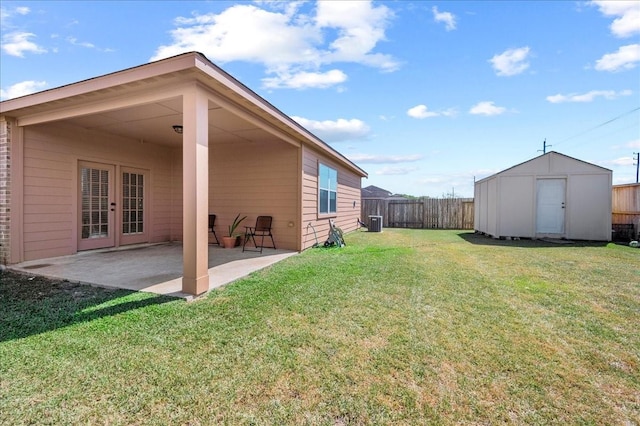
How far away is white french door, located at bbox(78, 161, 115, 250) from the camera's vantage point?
5996mm

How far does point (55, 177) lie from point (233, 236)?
3.33 m

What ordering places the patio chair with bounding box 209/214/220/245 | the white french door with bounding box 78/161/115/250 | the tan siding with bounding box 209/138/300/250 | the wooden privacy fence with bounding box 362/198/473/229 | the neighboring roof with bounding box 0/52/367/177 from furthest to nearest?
the wooden privacy fence with bounding box 362/198/473/229 < the patio chair with bounding box 209/214/220/245 < the tan siding with bounding box 209/138/300/250 < the white french door with bounding box 78/161/115/250 < the neighboring roof with bounding box 0/52/367/177

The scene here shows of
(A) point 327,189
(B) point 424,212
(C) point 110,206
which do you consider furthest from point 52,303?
(B) point 424,212

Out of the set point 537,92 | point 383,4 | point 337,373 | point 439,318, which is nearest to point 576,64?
point 537,92

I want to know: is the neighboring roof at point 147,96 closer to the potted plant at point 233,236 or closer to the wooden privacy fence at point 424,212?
the potted plant at point 233,236

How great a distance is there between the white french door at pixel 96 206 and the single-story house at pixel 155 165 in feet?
0.07

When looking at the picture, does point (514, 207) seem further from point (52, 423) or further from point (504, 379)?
point (52, 423)

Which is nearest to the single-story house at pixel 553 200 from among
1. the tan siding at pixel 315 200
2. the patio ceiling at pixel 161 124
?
the tan siding at pixel 315 200

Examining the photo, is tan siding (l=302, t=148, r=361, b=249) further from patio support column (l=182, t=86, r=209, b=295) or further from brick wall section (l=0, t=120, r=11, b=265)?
brick wall section (l=0, t=120, r=11, b=265)

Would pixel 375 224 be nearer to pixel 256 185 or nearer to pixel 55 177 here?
pixel 256 185

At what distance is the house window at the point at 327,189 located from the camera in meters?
8.09

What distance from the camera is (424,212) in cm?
1456

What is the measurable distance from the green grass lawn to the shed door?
6.04 metres

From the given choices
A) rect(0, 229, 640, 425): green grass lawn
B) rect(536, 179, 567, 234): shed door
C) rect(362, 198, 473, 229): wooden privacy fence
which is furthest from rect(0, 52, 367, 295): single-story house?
rect(362, 198, 473, 229): wooden privacy fence
